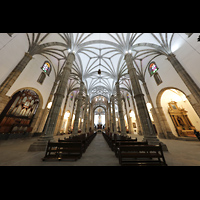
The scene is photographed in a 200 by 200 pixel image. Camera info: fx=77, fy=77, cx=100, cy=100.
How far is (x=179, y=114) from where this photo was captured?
477 inches

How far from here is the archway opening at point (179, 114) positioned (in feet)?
36.6

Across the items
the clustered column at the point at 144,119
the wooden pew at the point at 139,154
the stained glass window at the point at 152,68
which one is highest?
the stained glass window at the point at 152,68

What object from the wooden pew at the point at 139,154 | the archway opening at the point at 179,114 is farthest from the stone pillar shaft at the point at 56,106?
the archway opening at the point at 179,114

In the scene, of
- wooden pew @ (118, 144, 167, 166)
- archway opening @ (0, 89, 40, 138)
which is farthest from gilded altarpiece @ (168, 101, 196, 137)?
archway opening @ (0, 89, 40, 138)

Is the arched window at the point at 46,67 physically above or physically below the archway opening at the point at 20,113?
above

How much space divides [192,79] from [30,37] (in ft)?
64.1

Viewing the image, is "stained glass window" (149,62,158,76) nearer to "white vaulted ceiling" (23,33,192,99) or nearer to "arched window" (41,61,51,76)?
"white vaulted ceiling" (23,33,192,99)

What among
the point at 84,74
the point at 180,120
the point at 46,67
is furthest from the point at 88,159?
the point at 84,74

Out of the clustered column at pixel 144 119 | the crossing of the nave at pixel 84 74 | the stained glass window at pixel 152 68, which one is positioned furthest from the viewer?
the stained glass window at pixel 152 68

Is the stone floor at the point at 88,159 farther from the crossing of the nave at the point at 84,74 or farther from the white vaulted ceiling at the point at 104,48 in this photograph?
the white vaulted ceiling at the point at 104,48

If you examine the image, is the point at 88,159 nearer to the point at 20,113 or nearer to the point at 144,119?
the point at 144,119

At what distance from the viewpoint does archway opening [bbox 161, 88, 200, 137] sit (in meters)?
11.1

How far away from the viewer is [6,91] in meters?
7.76
